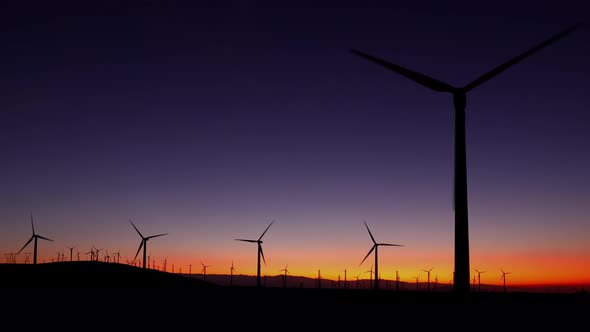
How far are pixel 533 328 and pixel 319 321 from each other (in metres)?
17.8

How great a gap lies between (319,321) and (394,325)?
7007 millimetres

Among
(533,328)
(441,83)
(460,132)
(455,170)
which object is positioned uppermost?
(441,83)

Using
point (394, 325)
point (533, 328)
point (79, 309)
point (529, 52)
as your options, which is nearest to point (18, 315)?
point (79, 309)

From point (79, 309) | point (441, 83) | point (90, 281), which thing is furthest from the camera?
point (90, 281)

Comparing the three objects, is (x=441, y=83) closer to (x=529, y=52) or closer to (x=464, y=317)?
(x=529, y=52)

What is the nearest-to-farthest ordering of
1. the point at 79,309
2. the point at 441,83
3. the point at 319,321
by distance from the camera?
the point at 441,83
the point at 319,321
the point at 79,309

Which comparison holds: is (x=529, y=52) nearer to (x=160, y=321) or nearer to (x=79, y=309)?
(x=160, y=321)

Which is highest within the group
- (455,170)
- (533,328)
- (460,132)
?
(460,132)

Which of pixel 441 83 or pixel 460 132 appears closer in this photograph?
pixel 460 132

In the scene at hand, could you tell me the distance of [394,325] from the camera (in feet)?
172

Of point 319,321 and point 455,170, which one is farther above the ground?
point 455,170

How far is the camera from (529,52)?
52281 mm

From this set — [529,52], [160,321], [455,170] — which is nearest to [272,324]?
[160,321]

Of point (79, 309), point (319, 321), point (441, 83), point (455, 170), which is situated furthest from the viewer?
point (79, 309)
